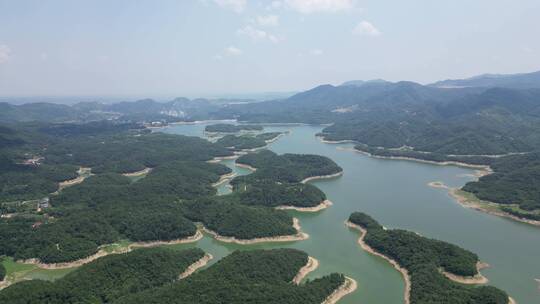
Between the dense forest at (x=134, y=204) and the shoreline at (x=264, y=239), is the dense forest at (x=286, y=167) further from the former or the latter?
the shoreline at (x=264, y=239)

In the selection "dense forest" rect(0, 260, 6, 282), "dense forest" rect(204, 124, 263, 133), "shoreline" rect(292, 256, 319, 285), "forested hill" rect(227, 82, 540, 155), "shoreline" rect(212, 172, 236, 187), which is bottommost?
"dense forest" rect(0, 260, 6, 282)

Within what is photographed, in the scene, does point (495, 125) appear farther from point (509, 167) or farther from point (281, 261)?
point (281, 261)

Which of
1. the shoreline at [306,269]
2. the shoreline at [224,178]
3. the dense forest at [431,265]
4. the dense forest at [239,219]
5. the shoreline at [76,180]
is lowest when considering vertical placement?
the shoreline at [76,180]

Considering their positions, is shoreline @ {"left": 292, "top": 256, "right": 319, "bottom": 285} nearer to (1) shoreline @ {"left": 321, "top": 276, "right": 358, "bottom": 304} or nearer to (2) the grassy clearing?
(1) shoreline @ {"left": 321, "top": 276, "right": 358, "bottom": 304}

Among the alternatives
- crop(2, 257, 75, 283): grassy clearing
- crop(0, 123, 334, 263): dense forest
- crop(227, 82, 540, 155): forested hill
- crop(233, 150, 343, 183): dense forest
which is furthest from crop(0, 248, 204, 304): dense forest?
crop(227, 82, 540, 155): forested hill

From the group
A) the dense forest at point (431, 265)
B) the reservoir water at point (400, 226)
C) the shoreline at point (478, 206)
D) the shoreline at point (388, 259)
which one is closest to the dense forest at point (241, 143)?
the reservoir water at point (400, 226)

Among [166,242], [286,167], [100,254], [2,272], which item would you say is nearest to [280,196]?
[166,242]
